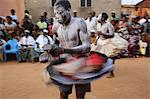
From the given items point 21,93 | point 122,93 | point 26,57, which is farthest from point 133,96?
point 26,57

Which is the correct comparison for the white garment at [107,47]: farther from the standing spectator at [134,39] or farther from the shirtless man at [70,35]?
the standing spectator at [134,39]

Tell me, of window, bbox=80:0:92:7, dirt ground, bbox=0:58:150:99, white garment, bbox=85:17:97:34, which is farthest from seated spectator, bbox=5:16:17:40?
window, bbox=80:0:92:7

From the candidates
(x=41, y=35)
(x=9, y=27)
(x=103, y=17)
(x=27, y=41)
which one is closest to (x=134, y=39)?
(x=41, y=35)

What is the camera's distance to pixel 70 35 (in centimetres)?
450

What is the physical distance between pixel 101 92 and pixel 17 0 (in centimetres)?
924

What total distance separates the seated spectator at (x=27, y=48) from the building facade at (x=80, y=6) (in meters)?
8.13

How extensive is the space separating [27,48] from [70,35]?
7.43 m

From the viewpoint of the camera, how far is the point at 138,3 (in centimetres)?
2659

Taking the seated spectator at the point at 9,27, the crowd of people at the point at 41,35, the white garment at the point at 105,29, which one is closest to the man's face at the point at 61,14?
the white garment at the point at 105,29

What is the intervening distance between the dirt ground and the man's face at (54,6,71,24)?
7.90ft

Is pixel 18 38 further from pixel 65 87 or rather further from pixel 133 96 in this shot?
pixel 65 87

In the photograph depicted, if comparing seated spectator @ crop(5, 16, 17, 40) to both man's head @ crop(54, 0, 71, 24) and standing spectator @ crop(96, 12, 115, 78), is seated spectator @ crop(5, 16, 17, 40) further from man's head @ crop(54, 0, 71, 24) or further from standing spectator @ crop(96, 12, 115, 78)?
man's head @ crop(54, 0, 71, 24)

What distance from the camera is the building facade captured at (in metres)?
20.0

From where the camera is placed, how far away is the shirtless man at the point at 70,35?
433cm
